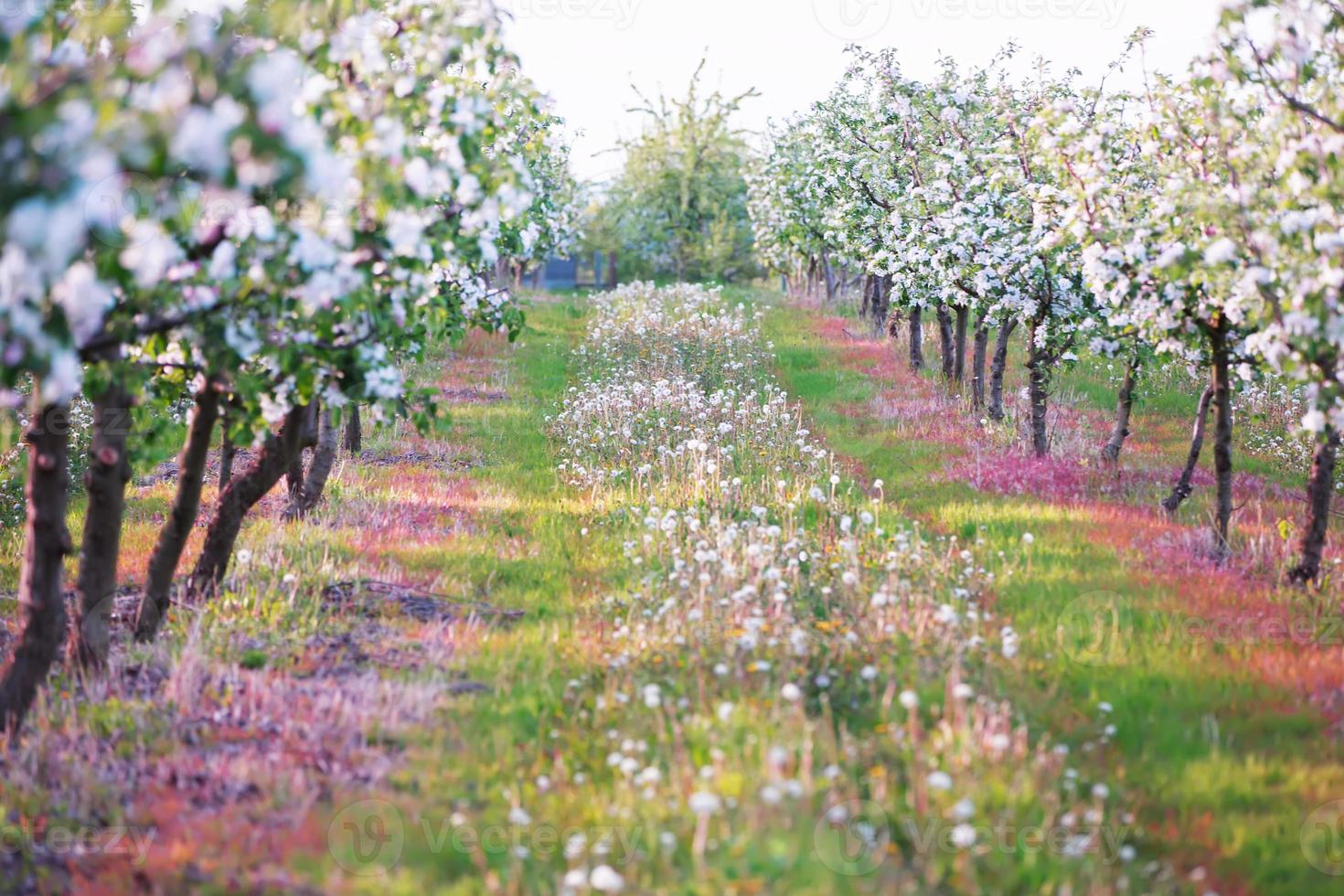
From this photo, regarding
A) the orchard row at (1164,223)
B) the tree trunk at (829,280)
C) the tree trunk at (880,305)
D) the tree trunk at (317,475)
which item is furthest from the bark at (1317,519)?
the tree trunk at (829,280)

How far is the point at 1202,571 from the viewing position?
31.7ft

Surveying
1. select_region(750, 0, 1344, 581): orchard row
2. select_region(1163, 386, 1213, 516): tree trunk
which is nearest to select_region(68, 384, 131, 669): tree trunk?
select_region(750, 0, 1344, 581): orchard row

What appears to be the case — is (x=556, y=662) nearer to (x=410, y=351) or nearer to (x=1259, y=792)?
(x=410, y=351)

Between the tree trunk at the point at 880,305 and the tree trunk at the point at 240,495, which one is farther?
the tree trunk at the point at 880,305

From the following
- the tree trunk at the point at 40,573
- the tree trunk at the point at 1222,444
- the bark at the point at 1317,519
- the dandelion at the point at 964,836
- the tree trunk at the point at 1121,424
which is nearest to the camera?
the dandelion at the point at 964,836

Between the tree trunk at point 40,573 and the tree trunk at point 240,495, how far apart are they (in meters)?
2.17

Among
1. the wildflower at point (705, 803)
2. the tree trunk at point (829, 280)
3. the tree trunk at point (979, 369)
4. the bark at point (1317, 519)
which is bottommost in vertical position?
the wildflower at point (705, 803)

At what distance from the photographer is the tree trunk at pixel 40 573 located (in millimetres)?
6648

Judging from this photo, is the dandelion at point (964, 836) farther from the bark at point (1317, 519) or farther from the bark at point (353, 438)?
the bark at point (353, 438)

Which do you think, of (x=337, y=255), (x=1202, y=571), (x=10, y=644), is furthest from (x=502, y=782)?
(x=1202, y=571)

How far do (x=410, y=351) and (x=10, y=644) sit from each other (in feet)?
12.1

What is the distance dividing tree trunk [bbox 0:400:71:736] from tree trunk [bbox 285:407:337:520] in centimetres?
500

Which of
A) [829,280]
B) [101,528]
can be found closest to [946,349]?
[101,528]

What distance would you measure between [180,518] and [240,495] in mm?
1002
